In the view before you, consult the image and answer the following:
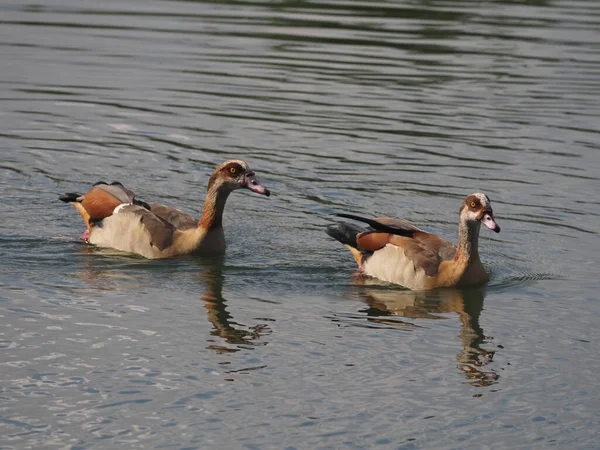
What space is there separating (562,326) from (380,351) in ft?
7.06

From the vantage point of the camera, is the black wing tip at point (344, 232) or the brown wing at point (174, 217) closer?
the black wing tip at point (344, 232)

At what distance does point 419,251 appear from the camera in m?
13.9

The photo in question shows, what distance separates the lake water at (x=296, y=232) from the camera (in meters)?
9.69

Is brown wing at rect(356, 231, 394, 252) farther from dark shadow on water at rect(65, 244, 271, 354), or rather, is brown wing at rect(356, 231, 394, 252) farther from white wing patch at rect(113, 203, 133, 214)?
white wing patch at rect(113, 203, 133, 214)

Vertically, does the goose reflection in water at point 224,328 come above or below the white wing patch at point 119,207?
below

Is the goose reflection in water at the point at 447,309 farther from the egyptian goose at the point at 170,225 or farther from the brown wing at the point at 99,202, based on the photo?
the brown wing at the point at 99,202

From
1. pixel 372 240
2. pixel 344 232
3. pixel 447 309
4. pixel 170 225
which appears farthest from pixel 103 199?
pixel 447 309

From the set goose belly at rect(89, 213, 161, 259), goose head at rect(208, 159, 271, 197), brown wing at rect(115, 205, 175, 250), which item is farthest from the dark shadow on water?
goose head at rect(208, 159, 271, 197)

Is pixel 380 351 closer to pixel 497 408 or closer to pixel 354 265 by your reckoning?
pixel 497 408

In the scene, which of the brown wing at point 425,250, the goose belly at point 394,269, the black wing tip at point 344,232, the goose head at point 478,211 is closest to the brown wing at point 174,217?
the black wing tip at point 344,232

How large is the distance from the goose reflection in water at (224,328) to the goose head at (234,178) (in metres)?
1.41

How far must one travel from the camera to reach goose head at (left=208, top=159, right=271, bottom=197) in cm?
1445

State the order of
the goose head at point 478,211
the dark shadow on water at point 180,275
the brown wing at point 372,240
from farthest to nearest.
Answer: the brown wing at point 372,240 < the goose head at point 478,211 < the dark shadow on water at point 180,275

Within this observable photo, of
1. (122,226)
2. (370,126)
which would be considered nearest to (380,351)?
(122,226)
